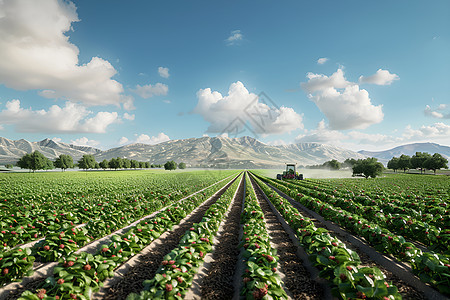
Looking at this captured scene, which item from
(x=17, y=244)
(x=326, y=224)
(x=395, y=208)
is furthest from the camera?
(x=395, y=208)

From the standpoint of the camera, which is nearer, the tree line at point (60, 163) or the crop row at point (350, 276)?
the crop row at point (350, 276)

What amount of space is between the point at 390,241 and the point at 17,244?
45.4 feet

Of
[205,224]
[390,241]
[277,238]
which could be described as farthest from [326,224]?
[205,224]

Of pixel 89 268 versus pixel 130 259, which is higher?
pixel 89 268

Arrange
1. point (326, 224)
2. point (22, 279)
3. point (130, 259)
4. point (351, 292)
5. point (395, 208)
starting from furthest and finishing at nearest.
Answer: point (395, 208) < point (326, 224) < point (130, 259) < point (22, 279) < point (351, 292)

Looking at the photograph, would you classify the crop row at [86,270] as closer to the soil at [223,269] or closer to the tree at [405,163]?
the soil at [223,269]

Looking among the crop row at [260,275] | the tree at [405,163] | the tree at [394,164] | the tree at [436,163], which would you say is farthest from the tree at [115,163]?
the tree at [394,164]

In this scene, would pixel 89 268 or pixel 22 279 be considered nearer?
pixel 89 268

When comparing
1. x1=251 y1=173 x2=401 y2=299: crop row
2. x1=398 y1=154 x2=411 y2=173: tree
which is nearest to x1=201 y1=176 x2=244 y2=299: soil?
x1=251 y1=173 x2=401 y2=299: crop row

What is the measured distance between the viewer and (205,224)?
7641 mm

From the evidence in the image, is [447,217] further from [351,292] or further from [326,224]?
[351,292]

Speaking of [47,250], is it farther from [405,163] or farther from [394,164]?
[394,164]

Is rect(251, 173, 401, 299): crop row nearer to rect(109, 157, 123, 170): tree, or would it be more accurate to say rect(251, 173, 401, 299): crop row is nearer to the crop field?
the crop field

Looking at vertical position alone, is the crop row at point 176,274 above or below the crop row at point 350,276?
below
